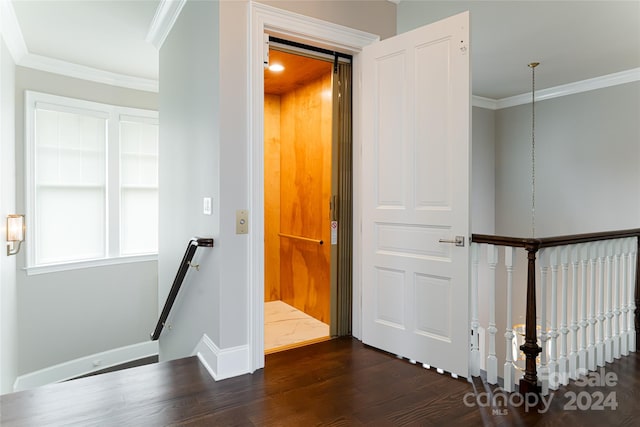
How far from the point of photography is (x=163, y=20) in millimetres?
3359

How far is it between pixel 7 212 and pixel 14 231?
211 millimetres

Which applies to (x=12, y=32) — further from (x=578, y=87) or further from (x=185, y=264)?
(x=578, y=87)

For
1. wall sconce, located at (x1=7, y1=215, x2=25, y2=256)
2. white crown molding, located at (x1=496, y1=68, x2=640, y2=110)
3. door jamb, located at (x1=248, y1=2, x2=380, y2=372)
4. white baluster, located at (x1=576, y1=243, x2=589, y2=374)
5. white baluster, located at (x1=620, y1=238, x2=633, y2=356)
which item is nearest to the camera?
door jamb, located at (x1=248, y1=2, x2=380, y2=372)

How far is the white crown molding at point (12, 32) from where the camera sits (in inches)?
124

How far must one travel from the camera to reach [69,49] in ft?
13.2

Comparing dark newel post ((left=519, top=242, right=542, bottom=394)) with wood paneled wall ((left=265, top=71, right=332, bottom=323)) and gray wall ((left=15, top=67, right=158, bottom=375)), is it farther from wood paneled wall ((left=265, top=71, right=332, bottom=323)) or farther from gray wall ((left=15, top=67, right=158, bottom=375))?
gray wall ((left=15, top=67, right=158, bottom=375))

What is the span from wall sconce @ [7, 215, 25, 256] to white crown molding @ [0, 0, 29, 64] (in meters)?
1.64

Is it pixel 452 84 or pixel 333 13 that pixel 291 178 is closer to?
pixel 333 13

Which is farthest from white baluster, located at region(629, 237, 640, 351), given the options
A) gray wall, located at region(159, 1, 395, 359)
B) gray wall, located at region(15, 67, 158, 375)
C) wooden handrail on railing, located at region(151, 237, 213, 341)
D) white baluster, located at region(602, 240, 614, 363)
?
gray wall, located at region(15, 67, 158, 375)

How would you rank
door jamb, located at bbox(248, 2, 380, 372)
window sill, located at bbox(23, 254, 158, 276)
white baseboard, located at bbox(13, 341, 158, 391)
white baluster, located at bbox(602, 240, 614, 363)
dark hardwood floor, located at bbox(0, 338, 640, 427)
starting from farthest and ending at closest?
window sill, located at bbox(23, 254, 158, 276) < white baseboard, located at bbox(13, 341, 158, 391) < white baluster, located at bbox(602, 240, 614, 363) < door jamb, located at bbox(248, 2, 380, 372) < dark hardwood floor, located at bbox(0, 338, 640, 427)

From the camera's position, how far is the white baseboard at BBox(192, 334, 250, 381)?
2418 mm

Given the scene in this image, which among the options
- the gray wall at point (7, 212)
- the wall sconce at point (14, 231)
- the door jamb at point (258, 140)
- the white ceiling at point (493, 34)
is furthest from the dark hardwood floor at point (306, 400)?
the white ceiling at point (493, 34)

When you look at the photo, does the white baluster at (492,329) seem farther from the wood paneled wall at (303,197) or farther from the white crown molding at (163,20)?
the white crown molding at (163,20)

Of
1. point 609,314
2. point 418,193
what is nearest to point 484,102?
point 609,314
